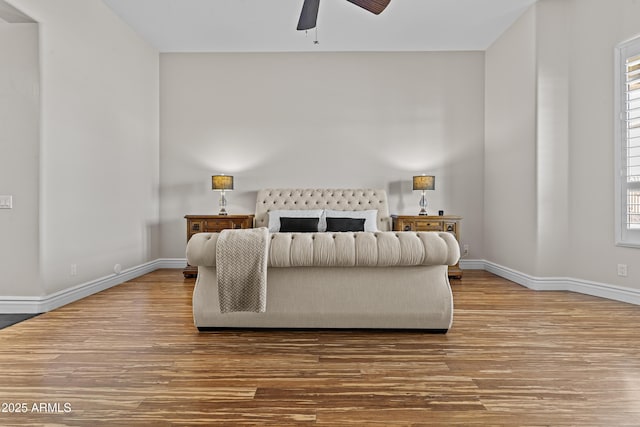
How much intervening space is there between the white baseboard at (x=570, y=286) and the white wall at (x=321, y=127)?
92 cm

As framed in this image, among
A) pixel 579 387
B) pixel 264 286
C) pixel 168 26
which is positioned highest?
pixel 168 26

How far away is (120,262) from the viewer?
4.87 metres

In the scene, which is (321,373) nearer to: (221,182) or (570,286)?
(570,286)

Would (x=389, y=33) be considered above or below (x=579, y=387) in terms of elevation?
above

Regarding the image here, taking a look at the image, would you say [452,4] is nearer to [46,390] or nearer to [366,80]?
[366,80]

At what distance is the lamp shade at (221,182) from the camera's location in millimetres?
5512

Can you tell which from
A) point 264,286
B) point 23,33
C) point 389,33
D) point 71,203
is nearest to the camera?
point 264,286

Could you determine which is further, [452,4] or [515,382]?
[452,4]

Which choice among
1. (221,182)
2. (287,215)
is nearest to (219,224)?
(221,182)

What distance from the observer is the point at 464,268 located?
5.88 meters

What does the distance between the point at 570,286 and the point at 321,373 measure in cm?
372

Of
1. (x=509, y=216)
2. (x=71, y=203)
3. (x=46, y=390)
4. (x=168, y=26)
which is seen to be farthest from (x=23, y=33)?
(x=509, y=216)

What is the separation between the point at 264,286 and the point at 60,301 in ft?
7.79

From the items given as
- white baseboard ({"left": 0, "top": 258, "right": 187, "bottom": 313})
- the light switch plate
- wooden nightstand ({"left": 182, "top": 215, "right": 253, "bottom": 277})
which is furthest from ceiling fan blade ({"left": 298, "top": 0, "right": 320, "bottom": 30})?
white baseboard ({"left": 0, "top": 258, "right": 187, "bottom": 313})
